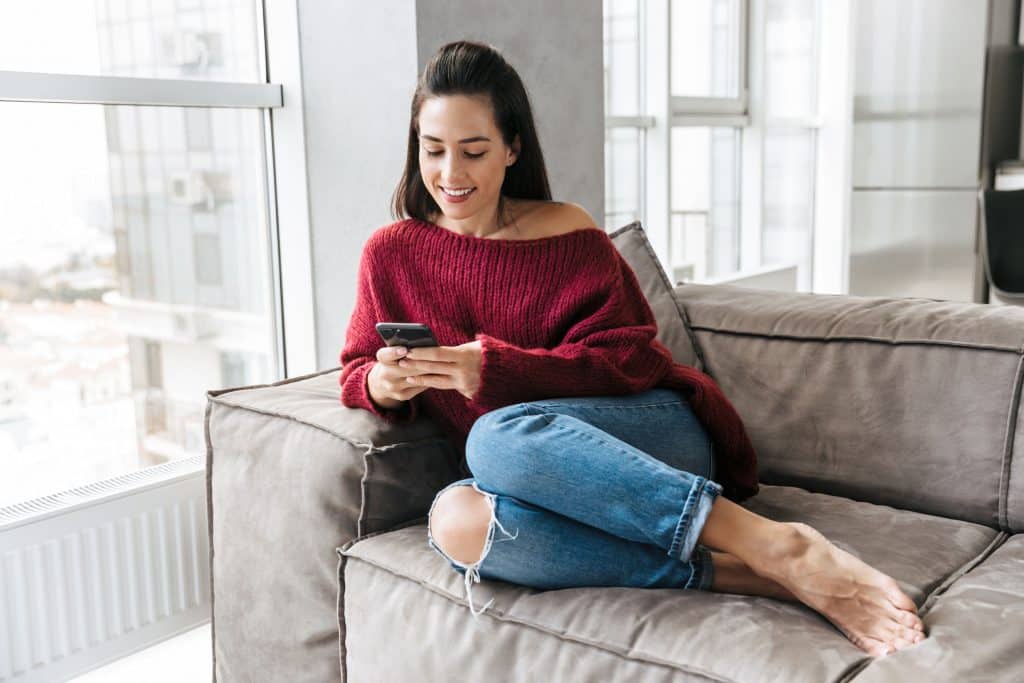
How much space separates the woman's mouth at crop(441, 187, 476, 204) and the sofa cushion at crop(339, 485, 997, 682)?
1.64ft

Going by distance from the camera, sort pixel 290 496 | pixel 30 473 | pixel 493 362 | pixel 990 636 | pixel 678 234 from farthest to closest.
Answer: pixel 678 234 < pixel 30 473 < pixel 290 496 < pixel 493 362 < pixel 990 636

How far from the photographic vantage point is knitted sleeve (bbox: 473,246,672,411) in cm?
148

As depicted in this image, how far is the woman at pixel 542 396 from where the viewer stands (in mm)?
1276

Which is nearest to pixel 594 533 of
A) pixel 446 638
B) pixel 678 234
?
pixel 446 638

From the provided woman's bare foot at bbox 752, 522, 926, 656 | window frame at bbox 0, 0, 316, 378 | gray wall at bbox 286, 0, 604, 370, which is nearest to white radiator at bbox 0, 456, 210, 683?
window frame at bbox 0, 0, 316, 378

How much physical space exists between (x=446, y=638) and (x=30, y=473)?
3.30 ft

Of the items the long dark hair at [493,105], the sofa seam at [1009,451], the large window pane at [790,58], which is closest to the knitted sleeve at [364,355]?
the long dark hair at [493,105]

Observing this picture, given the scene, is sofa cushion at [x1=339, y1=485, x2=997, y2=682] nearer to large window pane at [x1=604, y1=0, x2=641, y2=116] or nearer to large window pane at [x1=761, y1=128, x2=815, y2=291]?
large window pane at [x1=604, y1=0, x2=641, y2=116]

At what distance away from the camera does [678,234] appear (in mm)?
3502

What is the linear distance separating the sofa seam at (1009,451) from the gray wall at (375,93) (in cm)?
117

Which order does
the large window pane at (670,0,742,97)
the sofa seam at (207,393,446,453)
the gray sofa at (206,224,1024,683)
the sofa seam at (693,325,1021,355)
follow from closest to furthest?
the gray sofa at (206,224,1024,683), the sofa seam at (207,393,446,453), the sofa seam at (693,325,1021,355), the large window pane at (670,0,742,97)

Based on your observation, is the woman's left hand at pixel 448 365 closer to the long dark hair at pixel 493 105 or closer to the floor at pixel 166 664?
the long dark hair at pixel 493 105

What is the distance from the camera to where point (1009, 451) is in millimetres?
1579

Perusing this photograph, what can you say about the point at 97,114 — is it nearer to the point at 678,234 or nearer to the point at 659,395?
the point at 659,395
